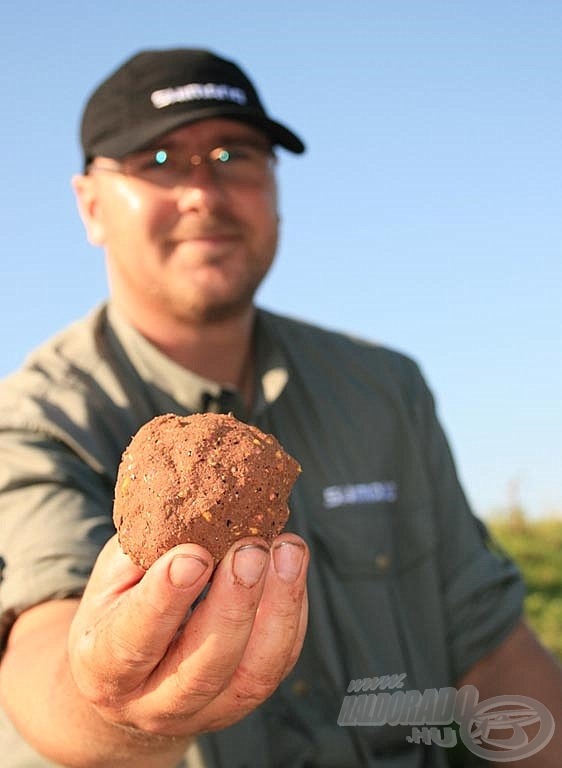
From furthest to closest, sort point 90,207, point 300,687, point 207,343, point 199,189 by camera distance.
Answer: point 90,207, point 207,343, point 199,189, point 300,687

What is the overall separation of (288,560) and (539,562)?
649 cm

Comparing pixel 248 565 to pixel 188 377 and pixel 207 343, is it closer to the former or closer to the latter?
pixel 188 377

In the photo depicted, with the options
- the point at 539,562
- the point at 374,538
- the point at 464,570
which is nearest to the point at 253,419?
the point at 374,538

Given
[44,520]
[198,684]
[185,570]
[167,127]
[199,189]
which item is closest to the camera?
[185,570]

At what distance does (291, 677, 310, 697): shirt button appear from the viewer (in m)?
2.64

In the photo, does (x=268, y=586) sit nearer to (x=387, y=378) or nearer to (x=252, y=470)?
(x=252, y=470)

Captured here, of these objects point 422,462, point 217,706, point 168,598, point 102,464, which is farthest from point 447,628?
point 168,598

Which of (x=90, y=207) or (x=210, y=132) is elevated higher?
(x=210, y=132)

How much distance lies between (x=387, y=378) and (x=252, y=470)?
6.06 feet

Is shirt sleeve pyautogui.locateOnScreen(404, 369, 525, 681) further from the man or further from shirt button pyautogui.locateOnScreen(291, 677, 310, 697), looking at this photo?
shirt button pyautogui.locateOnScreen(291, 677, 310, 697)

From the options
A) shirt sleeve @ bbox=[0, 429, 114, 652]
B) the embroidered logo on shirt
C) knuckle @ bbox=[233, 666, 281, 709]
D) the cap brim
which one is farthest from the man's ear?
knuckle @ bbox=[233, 666, 281, 709]

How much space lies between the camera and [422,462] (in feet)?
10.4

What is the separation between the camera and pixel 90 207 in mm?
3273

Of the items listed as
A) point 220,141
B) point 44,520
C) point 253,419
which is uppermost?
point 220,141
